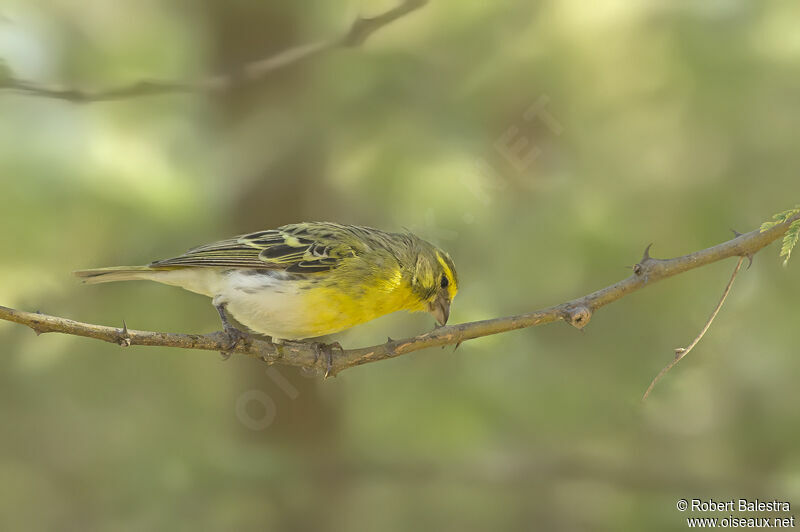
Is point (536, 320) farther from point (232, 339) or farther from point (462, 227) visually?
point (462, 227)

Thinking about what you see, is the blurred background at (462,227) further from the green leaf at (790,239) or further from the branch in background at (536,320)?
the green leaf at (790,239)

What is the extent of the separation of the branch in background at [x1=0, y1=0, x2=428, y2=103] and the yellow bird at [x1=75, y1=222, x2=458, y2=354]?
1.09 m

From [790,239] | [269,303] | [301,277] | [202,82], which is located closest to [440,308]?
[301,277]

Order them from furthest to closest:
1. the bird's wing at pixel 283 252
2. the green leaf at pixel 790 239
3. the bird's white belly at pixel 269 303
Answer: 1. the bird's wing at pixel 283 252
2. the bird's white belly at pixel 269 303
3. the green leaf at pixel 790 239

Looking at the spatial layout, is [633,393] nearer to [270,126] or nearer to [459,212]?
[459,212]

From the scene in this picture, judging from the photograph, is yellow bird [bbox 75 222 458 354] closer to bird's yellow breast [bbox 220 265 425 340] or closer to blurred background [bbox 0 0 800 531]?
bird's yellow breast [bbox 220 265 425 340]

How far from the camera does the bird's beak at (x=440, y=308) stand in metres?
5.11

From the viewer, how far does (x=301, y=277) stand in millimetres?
4633

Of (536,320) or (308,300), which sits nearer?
(536,320)

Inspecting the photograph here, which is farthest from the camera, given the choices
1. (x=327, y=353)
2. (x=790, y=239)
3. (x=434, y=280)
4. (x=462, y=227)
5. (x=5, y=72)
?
(x=462, y=227)

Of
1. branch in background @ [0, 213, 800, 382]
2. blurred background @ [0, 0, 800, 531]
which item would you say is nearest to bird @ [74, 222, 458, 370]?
branch in background @ [0, 213, 800, 382]

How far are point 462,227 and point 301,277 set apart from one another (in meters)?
1.85

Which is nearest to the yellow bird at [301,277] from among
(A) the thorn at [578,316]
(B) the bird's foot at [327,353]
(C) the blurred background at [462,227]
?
(B) the bird's foot at [327,353]

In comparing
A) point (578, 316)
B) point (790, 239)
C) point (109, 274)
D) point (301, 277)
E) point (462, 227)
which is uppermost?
point (462, 227)
